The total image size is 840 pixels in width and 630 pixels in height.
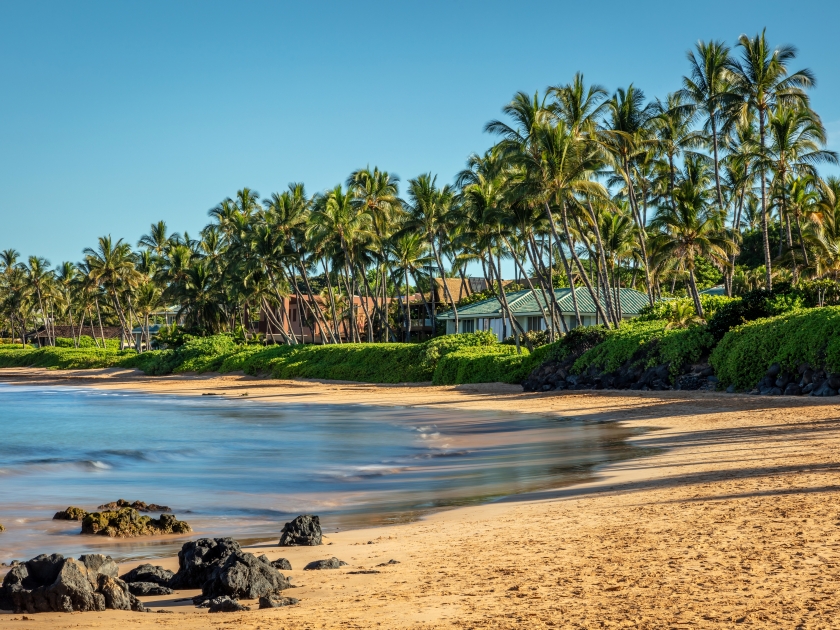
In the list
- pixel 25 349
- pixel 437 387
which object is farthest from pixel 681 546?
pixel 25 349

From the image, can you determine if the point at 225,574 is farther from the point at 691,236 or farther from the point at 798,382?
the point at 691,236

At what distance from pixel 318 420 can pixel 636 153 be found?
20.9m

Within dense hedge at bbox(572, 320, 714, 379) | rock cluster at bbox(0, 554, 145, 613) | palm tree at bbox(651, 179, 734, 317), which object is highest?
palm tree at bbox(651, 179, 734, 317)

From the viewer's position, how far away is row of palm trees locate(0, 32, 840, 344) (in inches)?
1380

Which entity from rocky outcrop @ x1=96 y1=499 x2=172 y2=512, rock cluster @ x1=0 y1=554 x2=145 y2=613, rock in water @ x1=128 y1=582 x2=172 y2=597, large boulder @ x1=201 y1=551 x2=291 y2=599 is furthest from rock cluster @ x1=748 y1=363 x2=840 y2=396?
rock cluster @ x1=0 y1=554 x2=145 y2=613

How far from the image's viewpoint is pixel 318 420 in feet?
76.4

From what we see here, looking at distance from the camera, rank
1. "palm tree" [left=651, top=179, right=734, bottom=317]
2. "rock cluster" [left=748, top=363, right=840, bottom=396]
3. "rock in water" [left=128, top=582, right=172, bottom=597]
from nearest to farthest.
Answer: "rock in water" [left=128, top=582, right=172, bottom=597] < "rock cluster" [left=748, top=363, right=840, bottom=396] < "palm tree" [left=651, top=179, right=734, bottom=317]

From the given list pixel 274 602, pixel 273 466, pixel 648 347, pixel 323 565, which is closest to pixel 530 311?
pixel 648 347

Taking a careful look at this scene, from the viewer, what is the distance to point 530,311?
5206 cm

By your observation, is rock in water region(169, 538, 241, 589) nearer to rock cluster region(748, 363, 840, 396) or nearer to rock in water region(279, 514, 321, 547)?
rock in water region(279, 514, 321, 547)

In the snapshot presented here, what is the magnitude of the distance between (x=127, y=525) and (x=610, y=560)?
4.84 m

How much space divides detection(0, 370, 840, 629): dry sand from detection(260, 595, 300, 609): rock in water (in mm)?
95

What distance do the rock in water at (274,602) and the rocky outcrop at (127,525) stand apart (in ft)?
11.3

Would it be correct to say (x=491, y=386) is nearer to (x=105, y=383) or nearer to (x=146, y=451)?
(x=146, y=451)
